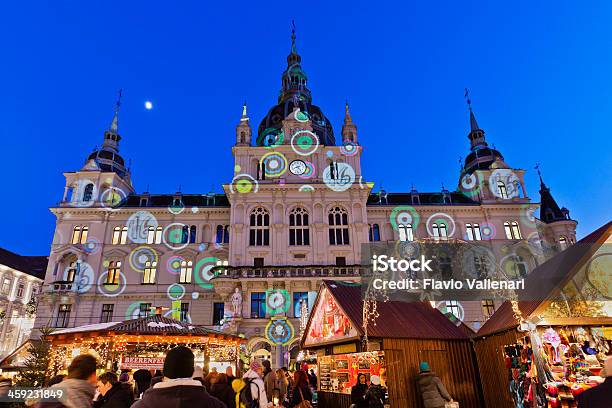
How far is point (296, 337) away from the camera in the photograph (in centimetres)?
3027

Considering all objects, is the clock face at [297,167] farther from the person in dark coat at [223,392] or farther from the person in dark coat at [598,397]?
the person in dark coat at [598,397]

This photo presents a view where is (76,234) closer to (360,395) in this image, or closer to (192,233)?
(192,233)

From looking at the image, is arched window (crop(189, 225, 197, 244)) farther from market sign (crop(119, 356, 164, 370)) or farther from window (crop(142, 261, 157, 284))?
market sign (crop(119, 356, 164, 370))

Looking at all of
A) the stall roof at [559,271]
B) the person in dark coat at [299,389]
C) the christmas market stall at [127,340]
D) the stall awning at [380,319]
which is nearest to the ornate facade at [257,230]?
the christmas market stall at [127,340]

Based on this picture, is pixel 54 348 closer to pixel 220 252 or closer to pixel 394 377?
pixel 394 377

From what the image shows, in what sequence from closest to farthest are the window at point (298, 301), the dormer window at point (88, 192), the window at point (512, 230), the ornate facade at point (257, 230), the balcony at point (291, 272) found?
the window at point (298, 301), the balcony at point (291, 272), the ornate facade at point (257, 230), the window at point (512, 230), the dormer window at point (88, 192)

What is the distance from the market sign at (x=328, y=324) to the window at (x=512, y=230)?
30.1 m

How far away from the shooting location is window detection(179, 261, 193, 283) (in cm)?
3675

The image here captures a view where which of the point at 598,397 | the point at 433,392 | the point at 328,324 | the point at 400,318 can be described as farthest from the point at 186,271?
the point at 598,397

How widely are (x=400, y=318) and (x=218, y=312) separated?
2620 cm

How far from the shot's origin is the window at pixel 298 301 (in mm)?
31416

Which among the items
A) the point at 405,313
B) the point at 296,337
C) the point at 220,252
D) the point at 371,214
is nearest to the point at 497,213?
the point at 371,214

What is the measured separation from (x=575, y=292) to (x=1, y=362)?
18.7 metres

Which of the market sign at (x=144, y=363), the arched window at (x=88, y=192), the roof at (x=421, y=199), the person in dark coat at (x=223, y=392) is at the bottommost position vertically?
the person in dark coat at (x=223, y=392)
